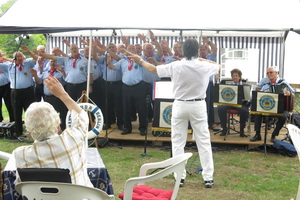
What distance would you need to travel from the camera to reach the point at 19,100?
843 cm

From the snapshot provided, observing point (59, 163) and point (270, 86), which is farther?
point (270, 86)

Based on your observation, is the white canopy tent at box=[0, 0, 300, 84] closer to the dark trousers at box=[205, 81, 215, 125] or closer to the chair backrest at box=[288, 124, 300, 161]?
the dark trousers at box=[205, 81, 215, 125]

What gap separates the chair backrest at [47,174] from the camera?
8.12ft

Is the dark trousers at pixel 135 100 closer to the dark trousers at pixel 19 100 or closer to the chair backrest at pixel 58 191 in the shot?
the dark trousers at pixel 19 100

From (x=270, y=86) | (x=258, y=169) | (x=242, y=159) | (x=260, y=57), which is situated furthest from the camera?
(x=260, y=57)

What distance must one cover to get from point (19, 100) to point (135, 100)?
2390 millimetres

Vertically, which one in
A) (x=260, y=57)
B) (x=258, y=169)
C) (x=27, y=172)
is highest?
(x=260, y=57)

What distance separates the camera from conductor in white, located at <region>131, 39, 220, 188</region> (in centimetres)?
470

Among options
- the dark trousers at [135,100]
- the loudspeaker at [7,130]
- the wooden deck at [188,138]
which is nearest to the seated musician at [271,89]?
the wooden deck at [188,138]
